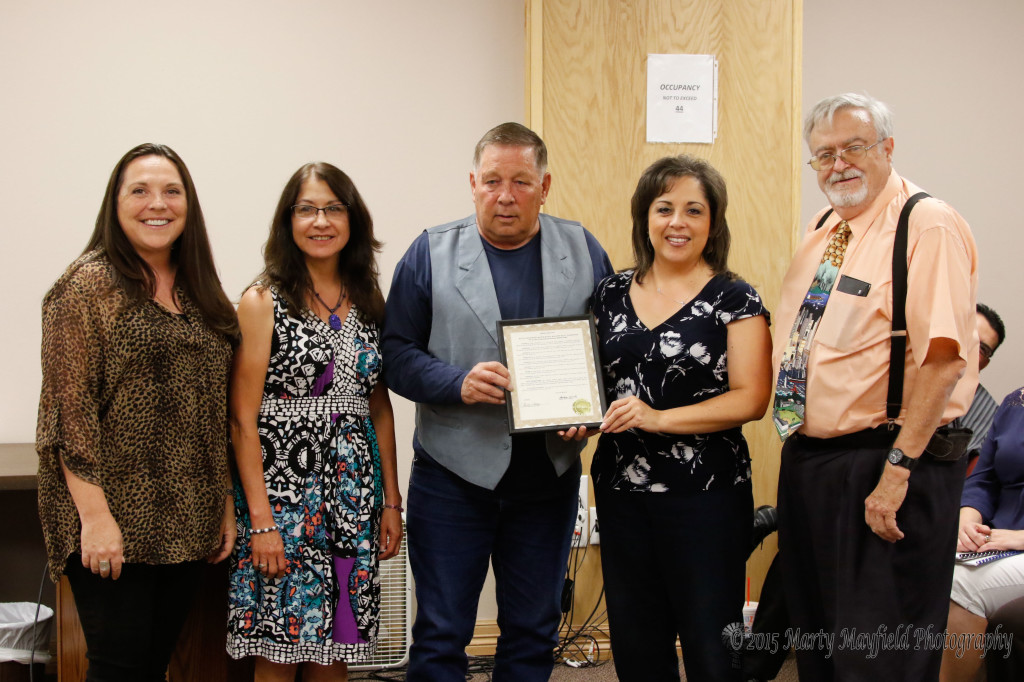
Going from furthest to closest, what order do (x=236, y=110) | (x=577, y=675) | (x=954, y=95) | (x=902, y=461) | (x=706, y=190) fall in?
(x=954, y=95), (x=236, y=110), (x=577, y=675), (x=706, y=190), (x=902, y=461)

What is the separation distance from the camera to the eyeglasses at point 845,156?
189 cm

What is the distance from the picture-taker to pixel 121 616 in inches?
69.9

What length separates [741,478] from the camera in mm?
1960

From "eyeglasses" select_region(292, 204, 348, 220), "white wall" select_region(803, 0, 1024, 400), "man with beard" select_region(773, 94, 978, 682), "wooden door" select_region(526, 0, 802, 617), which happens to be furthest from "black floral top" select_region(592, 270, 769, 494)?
"white wall" select_region(803, 0, 1024, 400)

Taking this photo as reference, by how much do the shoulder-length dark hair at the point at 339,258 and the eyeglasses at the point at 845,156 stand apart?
3.73ft

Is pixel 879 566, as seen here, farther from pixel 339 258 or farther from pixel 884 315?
pixel 339 258

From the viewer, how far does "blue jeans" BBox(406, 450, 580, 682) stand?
6.81ft

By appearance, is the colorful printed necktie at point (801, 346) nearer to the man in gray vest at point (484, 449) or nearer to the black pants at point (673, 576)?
the black pants at point (673, 576)

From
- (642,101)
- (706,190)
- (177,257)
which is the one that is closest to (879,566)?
(706,190)

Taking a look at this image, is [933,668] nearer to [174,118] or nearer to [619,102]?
[619,102]

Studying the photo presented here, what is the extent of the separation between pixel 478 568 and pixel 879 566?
0.95m

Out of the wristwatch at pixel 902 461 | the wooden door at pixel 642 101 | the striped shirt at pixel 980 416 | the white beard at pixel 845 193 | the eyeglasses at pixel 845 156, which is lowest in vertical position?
the striped shirt at pixel 980 416

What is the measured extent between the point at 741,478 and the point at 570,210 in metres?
1.49

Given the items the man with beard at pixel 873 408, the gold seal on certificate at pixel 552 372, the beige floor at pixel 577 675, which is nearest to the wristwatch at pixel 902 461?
the man with beard at pixel 873 408
